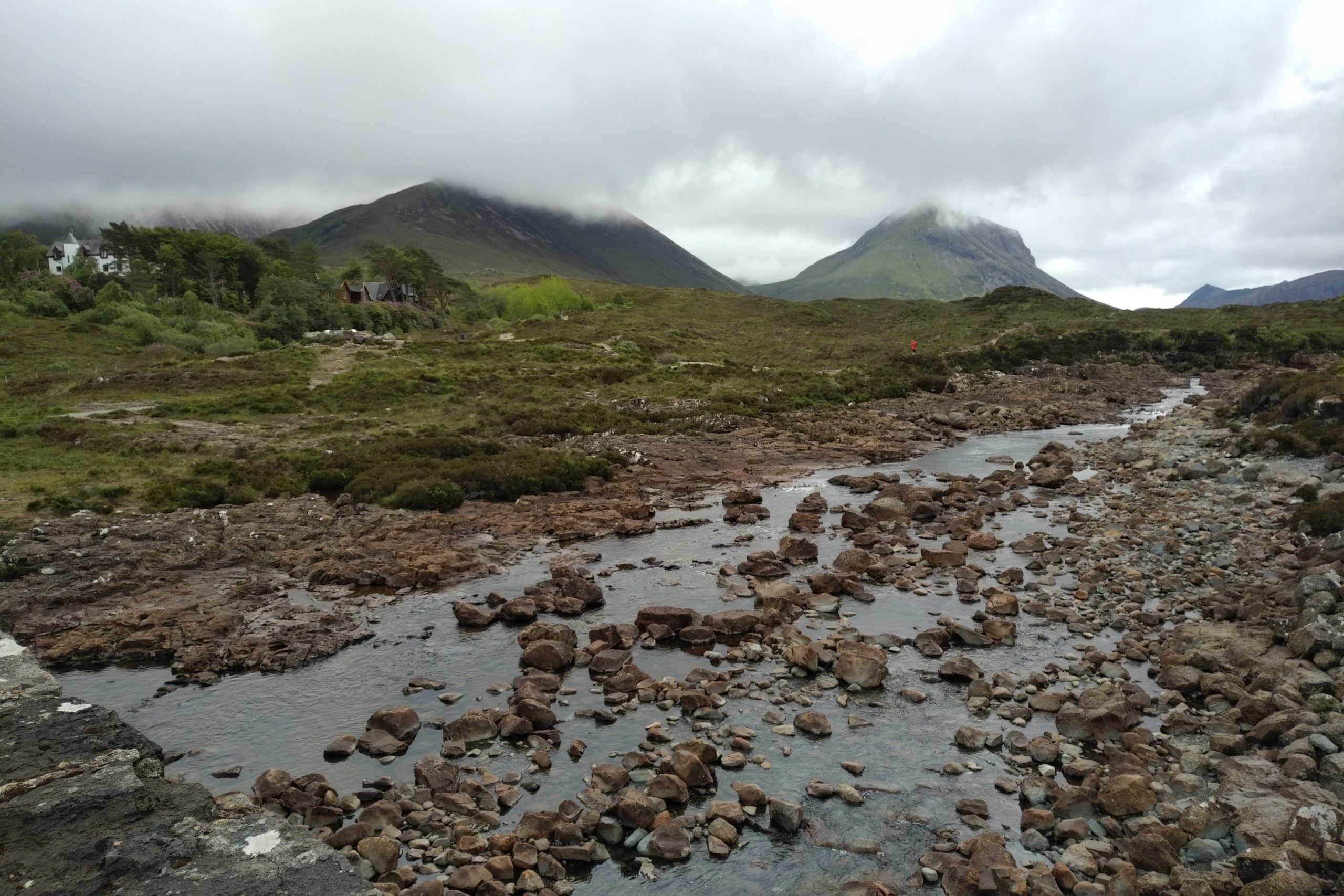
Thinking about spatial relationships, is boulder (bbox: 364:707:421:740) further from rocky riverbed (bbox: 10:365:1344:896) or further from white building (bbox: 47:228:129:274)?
white building (bbox: 47:228:129:274)

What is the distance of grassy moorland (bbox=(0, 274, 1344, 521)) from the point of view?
31.0 metres

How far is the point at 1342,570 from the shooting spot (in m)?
16.6

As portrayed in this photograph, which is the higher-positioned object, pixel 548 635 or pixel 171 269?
pixel 171 269

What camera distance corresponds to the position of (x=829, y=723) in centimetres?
1311

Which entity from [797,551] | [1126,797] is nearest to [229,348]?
[797,551]

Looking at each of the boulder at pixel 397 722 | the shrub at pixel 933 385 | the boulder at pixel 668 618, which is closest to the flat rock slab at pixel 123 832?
the boulder at pixel 397 722

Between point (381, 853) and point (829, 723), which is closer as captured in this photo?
point (381, 853)

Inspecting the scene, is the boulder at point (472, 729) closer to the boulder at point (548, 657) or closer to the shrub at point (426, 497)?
the boulder at point (548, 657)

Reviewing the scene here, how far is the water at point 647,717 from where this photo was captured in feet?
33.2

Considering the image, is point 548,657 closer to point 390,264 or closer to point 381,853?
point 381,853

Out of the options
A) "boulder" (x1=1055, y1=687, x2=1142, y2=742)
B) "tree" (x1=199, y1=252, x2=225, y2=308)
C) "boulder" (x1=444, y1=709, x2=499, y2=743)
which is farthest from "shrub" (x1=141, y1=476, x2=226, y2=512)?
"tree" (x1=199, y1=252, x2=225, y2=308)

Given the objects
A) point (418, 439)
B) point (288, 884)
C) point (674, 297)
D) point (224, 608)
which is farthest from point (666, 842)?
point (674, 297)

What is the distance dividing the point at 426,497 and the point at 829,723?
2009 cm

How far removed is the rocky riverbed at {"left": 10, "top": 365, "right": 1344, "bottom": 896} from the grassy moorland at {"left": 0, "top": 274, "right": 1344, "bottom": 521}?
13.7 metres
